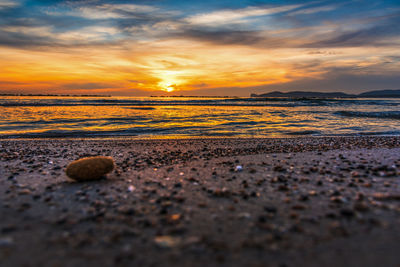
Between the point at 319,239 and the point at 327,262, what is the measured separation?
1.69 feet

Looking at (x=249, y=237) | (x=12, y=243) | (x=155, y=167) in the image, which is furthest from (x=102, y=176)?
(x=249, y=237)

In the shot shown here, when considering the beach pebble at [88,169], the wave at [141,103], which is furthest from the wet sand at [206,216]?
the wave at [141,103]

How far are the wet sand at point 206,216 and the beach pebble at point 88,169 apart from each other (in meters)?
0.22

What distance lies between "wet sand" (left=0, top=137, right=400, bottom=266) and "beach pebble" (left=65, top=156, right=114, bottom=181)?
8.8 inches

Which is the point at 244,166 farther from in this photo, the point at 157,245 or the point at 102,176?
the point at 157,245

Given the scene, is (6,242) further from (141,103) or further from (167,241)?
(141,103)

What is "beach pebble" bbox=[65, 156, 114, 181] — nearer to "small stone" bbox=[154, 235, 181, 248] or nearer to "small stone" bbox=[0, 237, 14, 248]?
"small stone" bbox=[0, 237, 14, 248]

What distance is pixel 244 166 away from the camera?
7.66 meters

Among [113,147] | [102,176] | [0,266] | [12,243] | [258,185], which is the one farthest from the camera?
[113,147]

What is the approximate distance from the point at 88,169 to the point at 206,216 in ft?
11.4

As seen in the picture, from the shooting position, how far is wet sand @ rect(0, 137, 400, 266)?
9.92 feet

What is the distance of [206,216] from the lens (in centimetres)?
418

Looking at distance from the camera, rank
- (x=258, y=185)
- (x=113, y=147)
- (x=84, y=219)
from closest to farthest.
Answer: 1. (x=84, y=219)
2. (x=258, y=185)
3. (x=113, y=147)

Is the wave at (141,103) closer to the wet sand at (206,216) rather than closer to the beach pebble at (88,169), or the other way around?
the beach pebble at (88,169)
